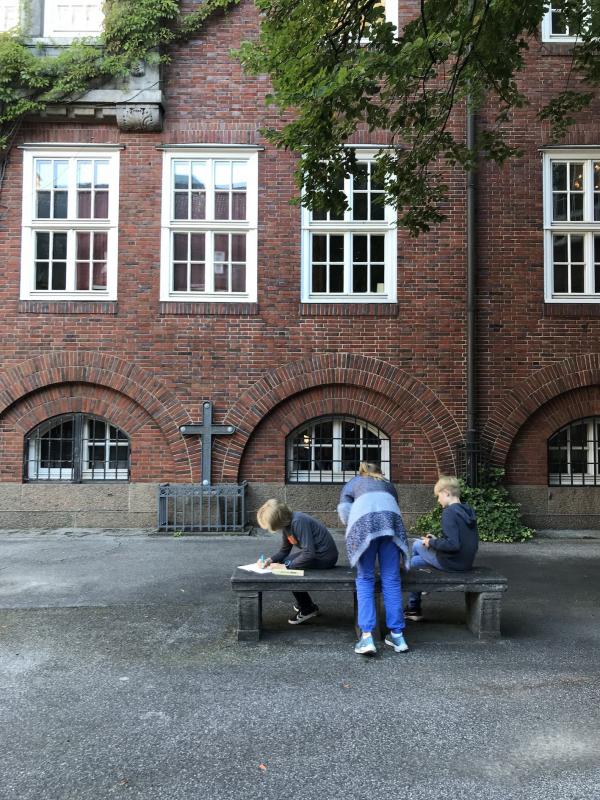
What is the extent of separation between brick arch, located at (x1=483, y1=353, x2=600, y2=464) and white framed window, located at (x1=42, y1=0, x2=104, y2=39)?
9816 millimetres

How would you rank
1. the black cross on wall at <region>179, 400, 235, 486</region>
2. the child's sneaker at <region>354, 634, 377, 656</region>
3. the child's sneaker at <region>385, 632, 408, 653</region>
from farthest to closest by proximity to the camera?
1. the black cross on wall at <region>179, 400, 235, 486</region>
2. the child's sneaker at <region>385, 632, 408, 653</region>
3. the child's sneaker at <region>354, 634, 377, 656</region>

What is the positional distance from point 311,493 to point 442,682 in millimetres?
6469

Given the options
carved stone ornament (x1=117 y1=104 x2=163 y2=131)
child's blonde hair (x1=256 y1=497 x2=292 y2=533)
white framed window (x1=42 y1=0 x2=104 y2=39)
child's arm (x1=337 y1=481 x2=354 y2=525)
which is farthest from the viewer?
white framed window (x1=42 y1=0 x2=104 y2=39)

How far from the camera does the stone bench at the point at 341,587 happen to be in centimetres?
548

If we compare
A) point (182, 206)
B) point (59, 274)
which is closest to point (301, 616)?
point (182, 206)

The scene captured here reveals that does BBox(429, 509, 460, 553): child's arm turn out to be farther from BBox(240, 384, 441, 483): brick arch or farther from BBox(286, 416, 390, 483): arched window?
BBox(286, 416, 390, 483): arched window

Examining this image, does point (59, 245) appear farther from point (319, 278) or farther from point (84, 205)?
point (319, 278)

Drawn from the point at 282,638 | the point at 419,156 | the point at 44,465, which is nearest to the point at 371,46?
the point at 419,156

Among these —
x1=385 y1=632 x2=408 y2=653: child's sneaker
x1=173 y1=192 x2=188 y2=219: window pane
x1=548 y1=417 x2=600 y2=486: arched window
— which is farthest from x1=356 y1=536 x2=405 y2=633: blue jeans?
x1=173 y1=192 x2=188 y2=219: window pane

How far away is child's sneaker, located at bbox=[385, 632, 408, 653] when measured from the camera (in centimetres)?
526

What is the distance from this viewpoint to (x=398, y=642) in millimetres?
5293

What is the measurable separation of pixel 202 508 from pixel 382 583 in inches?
232

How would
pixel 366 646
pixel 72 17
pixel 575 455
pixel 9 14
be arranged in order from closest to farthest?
pixel 366 646
pixel 575 455
pixel 72 17
pixel 9 14

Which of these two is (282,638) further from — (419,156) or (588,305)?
(588,305)
